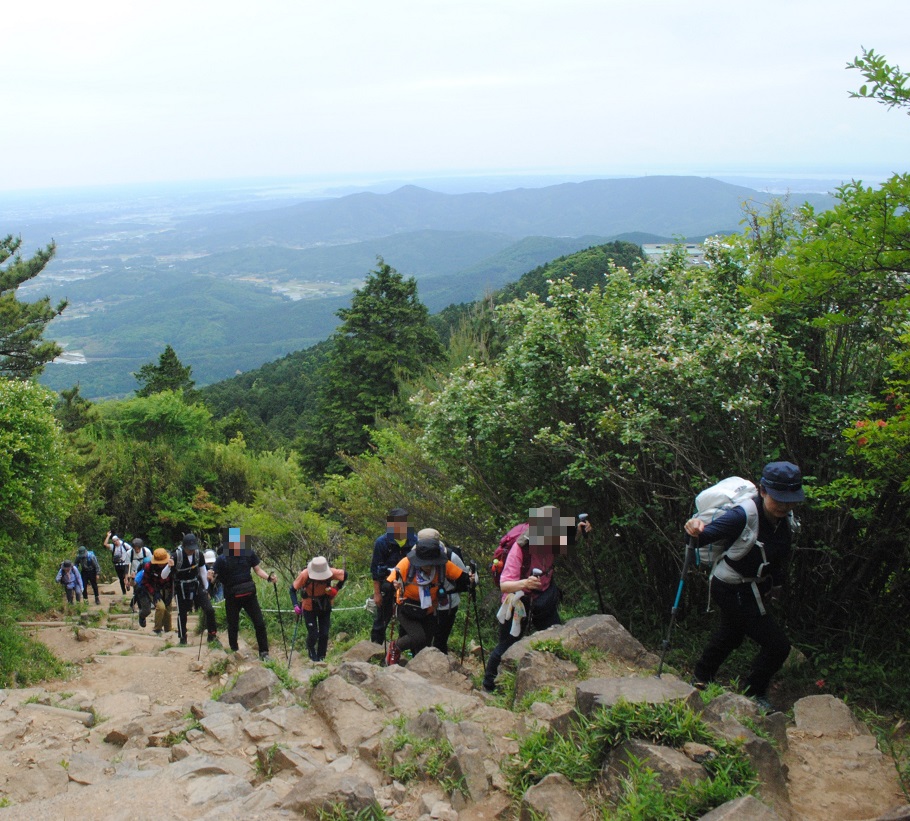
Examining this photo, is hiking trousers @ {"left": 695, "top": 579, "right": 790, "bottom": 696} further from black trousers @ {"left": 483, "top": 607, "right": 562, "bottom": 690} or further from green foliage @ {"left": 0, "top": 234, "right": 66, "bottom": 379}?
green foliage @ {"left": 0, "top": 234, "right": 66, "bottom": 379}

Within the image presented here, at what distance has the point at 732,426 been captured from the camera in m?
6.73

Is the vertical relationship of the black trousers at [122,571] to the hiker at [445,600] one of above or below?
below

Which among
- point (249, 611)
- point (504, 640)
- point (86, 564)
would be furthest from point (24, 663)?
point (504, 640)

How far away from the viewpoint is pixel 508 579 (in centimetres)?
618

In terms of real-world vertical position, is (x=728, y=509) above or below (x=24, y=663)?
Answer: above

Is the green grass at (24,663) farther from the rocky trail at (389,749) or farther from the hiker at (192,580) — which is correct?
the rocky trail at (389,749)

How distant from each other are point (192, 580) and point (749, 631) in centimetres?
788

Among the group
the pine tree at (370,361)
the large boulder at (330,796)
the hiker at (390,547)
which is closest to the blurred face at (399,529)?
the hiker at (390,547)

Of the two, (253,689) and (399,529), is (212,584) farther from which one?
(399,529)

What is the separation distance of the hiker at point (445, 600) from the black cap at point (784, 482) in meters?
3.01

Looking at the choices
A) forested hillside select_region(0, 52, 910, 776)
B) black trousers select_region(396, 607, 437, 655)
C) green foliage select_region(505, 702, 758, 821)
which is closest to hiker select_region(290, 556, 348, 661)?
black trousers select_region(396, 607, 437, 655)

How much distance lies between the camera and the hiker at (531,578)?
6.09 m

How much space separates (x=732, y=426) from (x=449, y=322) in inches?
1995

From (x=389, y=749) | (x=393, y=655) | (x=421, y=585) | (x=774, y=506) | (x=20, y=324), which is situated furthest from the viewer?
(x=20, y=324)
